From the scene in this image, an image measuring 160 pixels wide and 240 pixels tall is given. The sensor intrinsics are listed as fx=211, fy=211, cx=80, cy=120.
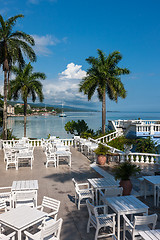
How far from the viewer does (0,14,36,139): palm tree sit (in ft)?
54.4

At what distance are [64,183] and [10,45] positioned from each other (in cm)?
1291

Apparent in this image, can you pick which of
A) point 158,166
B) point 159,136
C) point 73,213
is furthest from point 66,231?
point 159,136

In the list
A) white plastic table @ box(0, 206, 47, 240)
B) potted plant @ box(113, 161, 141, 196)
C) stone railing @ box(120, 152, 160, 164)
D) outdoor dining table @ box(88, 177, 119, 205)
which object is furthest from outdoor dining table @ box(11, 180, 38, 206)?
stone railing @ box(120, 152, 160, 164)

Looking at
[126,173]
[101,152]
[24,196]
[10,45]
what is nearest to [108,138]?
[101,152]

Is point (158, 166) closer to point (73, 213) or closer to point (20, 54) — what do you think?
point (73, 213)

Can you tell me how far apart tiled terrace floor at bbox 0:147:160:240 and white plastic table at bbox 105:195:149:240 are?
2.38 feet

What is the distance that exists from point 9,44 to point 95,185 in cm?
Answer: 1469

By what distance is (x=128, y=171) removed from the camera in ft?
19.5

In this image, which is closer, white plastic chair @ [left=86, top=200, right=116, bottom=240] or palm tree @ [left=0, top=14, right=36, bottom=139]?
white plastic chair @ [left=86, top=200, right=116, bottom=240]

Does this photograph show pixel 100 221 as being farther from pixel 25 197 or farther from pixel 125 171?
pixel 125 171

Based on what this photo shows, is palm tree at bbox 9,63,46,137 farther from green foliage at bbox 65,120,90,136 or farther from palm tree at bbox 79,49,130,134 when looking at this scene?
palm tree at bbox 79,49,130,134

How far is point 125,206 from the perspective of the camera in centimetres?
428

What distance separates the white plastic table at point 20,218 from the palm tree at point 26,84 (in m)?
19.8

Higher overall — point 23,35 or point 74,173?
point 23,35
